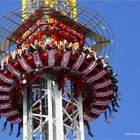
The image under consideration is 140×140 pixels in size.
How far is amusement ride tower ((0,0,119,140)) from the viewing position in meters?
80.7

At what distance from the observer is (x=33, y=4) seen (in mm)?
86188

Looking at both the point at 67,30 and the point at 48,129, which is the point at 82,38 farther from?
the point at 48,129

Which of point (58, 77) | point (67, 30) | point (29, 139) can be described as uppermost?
point (67, 30)

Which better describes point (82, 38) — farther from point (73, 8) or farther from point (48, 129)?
point (48, 129)

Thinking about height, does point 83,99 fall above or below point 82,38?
below

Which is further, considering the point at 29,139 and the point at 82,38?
the point at 82,38

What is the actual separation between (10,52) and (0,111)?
20.1ft

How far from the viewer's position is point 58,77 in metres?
82.3

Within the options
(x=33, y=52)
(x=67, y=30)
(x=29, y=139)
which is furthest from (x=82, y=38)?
(x=29, y=139)

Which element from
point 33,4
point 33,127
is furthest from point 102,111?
point 33,4

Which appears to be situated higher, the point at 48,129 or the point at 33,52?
the point at 33,52

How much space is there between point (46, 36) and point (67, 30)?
229cm

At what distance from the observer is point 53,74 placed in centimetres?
8181

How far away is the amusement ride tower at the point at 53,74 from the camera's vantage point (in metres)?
80.7
